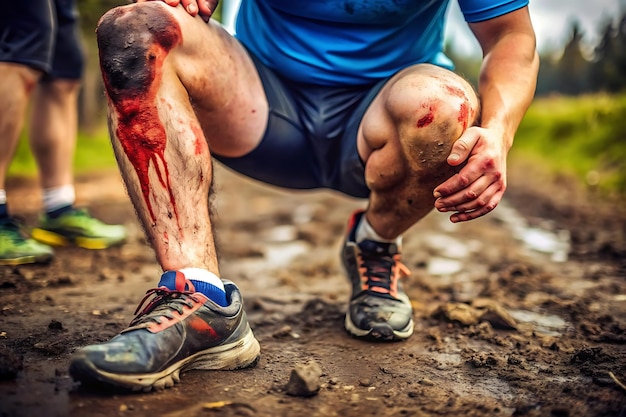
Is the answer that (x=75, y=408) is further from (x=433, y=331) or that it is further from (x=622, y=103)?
(x=622, y=103)

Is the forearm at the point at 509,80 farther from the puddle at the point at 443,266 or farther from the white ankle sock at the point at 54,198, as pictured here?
the white ankle sock at the point at 54,198

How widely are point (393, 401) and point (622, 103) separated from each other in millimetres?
7636

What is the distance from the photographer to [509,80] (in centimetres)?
196

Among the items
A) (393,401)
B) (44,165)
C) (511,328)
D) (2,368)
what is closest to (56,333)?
(2,368)

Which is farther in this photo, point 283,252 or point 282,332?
point 283,252

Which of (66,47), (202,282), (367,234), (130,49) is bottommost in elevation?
(202,282)

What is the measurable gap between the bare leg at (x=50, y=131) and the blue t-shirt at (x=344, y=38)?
65.2 inches

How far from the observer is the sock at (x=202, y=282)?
1.66m

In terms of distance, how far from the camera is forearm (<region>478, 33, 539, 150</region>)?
1886 mm

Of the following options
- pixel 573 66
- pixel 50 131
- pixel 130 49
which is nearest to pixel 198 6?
pixel 130 49

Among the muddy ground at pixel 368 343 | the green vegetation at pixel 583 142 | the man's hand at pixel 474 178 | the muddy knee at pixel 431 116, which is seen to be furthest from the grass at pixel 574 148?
the man's hand at pixel 474 178

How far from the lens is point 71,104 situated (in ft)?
11.5

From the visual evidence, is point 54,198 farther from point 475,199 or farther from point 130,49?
point 475,199

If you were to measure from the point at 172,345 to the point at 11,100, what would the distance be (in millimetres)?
1887
